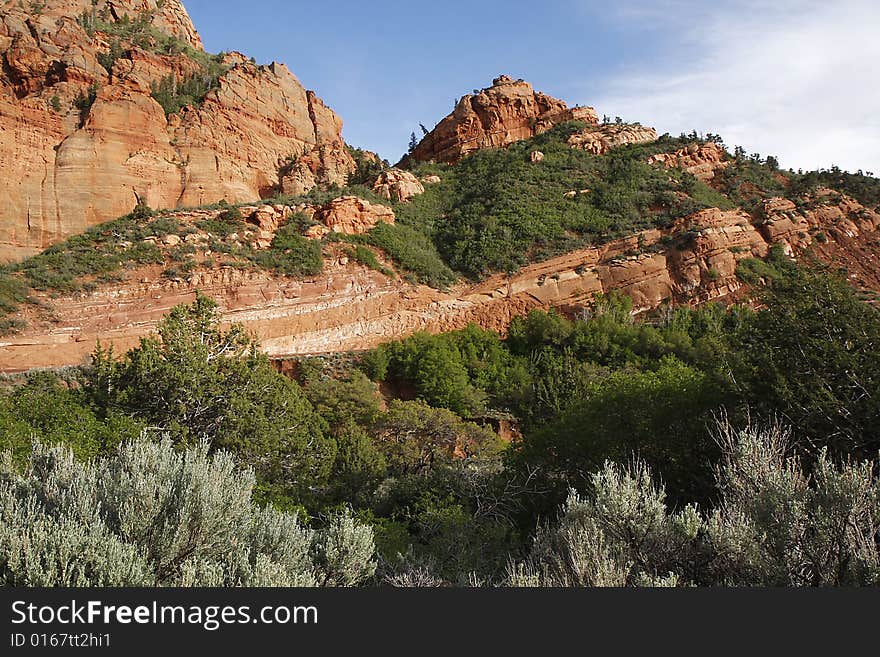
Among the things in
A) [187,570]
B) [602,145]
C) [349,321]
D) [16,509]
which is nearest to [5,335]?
[349,321]

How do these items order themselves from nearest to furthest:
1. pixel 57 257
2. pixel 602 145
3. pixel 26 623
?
pixel 26 623 < pixel 57 257 < pixel 602 145

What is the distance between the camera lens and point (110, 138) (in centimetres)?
3356

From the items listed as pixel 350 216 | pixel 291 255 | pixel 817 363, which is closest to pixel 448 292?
Result: pixel 350 216

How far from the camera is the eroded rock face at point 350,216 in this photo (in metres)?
33.4

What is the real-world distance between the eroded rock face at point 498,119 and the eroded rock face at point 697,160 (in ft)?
34.4

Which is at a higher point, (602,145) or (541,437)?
(602,145)

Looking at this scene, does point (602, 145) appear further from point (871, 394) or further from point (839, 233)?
point (871, 394)

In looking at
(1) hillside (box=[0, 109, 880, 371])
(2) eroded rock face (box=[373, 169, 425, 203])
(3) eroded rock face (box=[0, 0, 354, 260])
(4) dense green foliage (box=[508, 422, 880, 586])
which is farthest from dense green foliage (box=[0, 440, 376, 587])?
(2) eroded rock face (box=[373, 169, 425, 203])

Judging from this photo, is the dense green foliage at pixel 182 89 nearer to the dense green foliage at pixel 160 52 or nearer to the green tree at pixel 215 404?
the dense green foliage at pixel 160 52

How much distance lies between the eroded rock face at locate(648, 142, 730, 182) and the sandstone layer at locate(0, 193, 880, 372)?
23.6ft

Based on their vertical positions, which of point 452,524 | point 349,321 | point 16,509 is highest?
point 349,321

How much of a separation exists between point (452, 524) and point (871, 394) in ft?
22.4

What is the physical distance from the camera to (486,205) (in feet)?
132

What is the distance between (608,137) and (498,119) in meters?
10.9
